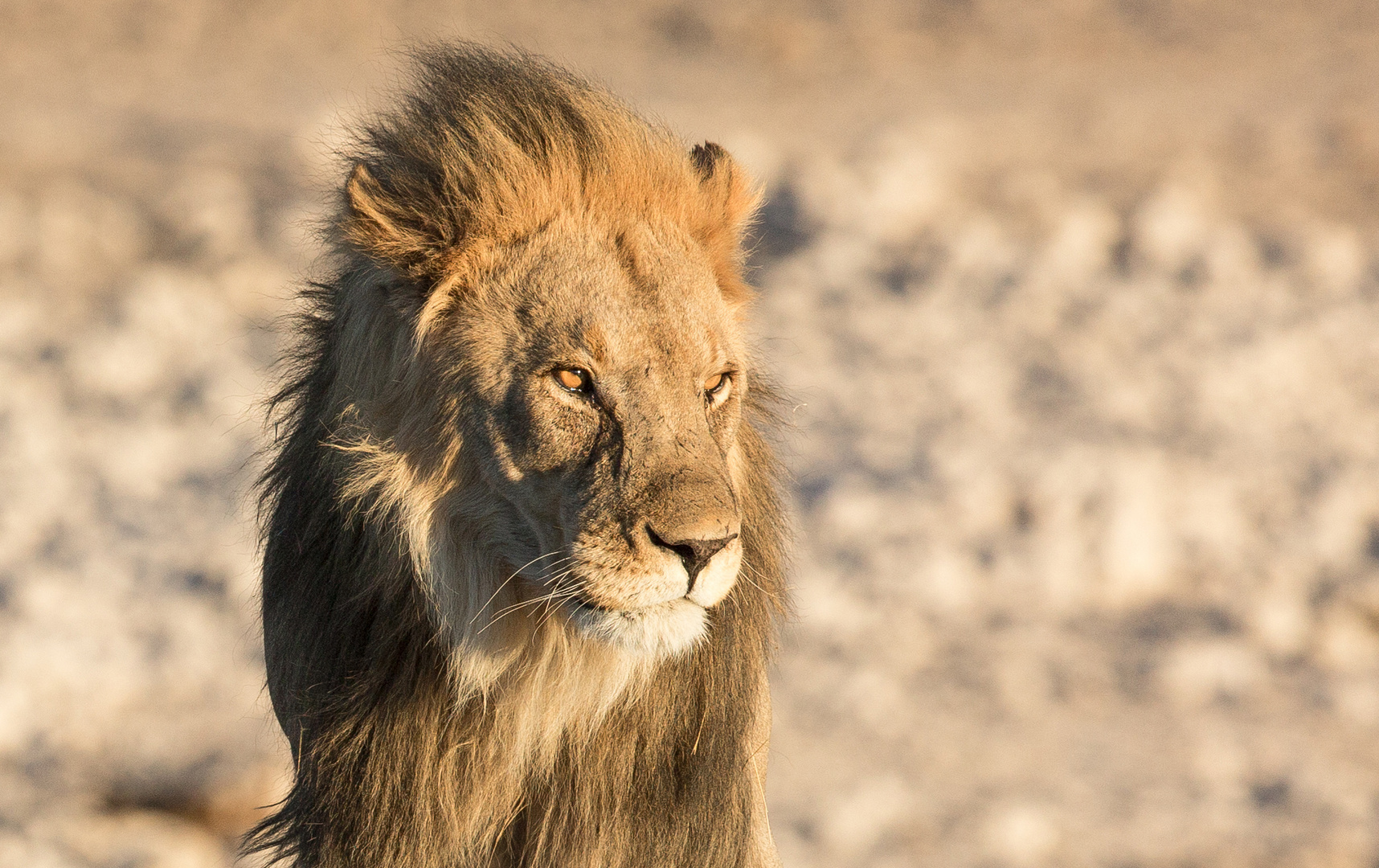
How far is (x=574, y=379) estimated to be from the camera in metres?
2.47

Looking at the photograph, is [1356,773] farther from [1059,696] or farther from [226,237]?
[226,237]

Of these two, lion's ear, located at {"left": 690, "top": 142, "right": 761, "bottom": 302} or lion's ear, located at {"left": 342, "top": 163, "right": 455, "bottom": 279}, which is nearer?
lion's ear, located at {"left": 342, "top": 163, "right": 455, "bottom": 279}

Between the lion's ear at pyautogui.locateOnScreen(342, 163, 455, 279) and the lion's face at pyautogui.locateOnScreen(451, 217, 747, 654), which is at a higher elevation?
the lion's ear at pyautogui.locateOnScreen(342, 163, 455, 279)

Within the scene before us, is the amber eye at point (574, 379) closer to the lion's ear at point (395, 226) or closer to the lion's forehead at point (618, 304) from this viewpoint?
the lion's forehead at point (618, 304)

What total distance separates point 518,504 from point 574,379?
0.80ft

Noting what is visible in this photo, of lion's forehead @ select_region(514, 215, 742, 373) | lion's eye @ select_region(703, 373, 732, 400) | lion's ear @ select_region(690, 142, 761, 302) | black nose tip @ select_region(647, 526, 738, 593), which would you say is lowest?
black nose tip @ select_region(647, 526, 738, 593)

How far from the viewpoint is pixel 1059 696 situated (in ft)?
21.1

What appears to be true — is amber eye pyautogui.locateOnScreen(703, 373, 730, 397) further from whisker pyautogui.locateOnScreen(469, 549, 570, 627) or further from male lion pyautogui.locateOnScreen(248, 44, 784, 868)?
whisker pyautogui.locateOnScreen(469, 549, 570, 627)

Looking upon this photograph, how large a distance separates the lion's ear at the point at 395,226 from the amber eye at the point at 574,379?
30 centimetres

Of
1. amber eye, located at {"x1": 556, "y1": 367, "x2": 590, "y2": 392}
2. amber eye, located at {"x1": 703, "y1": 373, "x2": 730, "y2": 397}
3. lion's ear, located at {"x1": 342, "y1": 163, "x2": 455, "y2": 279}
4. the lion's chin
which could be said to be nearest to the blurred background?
lion's ear, located at {"x1": 342, "y1": 163, "x2": 455, "y2": 279}

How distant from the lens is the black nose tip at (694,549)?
2.31 m

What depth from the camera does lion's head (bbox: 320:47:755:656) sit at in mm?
2375

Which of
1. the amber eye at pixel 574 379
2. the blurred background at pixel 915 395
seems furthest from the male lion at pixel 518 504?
the blurred background at pixel 915 395

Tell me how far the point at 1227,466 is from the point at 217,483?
17.4ft
